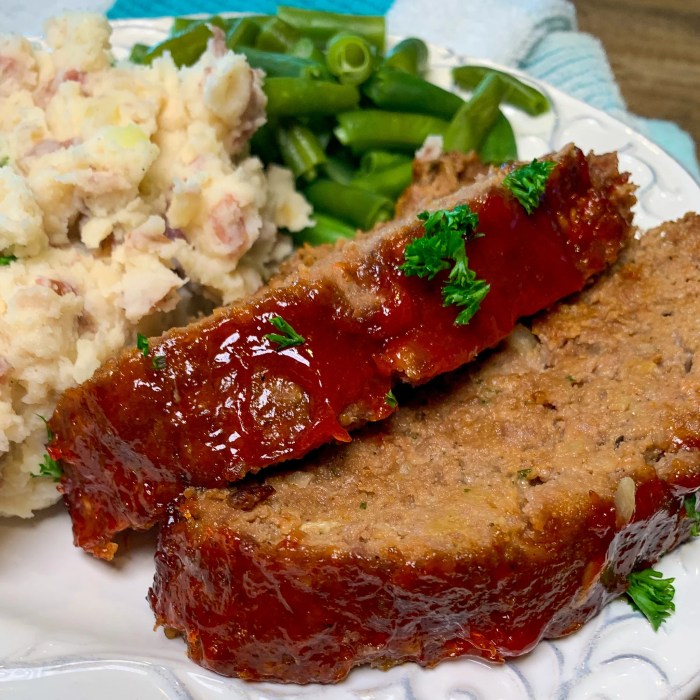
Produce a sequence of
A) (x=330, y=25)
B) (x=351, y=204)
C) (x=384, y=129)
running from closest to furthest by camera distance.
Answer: (x=351, y=204), (x=384, y=129), (x=330, y=25)

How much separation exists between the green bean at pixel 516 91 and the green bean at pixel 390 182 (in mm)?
883

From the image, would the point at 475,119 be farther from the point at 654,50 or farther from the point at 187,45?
the point at 654,50

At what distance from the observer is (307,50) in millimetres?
4805

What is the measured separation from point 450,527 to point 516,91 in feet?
10.6

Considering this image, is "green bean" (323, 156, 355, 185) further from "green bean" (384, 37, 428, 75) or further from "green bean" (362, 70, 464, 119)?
"green bean" (384, 37, 428, 75)

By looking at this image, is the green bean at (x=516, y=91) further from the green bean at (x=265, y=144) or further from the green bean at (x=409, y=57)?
the green bean at (x=265, y=144)

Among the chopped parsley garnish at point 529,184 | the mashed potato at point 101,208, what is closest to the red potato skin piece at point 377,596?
the mashed potato at point 101,208

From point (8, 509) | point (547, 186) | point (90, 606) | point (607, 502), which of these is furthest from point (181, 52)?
point (607, 502)

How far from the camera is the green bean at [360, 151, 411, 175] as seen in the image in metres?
4.59

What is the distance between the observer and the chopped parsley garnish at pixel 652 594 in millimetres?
2805

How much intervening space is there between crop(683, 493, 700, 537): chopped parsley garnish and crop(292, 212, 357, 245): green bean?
2289 mm

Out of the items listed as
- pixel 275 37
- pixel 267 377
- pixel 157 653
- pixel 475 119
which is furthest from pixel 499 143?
pixel 157 653

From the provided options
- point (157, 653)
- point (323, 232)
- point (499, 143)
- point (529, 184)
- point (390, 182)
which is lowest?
point (157, 653)

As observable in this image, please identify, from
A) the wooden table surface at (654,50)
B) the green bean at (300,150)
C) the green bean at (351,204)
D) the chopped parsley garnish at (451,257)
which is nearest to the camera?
the chopped parsley garnish at (451,257)
